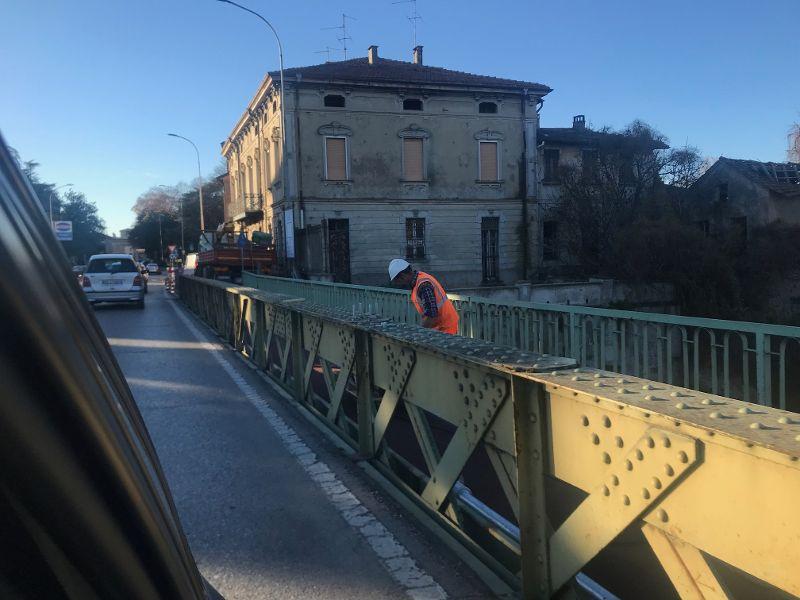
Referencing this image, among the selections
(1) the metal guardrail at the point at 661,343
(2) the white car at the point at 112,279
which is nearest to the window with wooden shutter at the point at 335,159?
(2) the white car at the point at 112,279

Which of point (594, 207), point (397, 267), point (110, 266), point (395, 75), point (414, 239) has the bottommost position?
point (397, 267)

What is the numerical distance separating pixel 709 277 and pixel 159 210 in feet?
287

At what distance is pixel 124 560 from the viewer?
1.10 metres

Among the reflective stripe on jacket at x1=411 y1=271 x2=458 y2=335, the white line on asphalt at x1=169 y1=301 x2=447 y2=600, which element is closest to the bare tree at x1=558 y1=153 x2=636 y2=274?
the reflective stripe on jacket at x1=411 y1=271 x2=458 y2=335

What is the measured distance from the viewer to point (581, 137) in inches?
1350

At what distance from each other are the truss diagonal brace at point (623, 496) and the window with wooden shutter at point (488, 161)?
31.2 metres

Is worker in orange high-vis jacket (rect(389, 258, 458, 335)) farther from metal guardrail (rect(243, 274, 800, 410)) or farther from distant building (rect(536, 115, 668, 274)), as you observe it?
distant building (rect(536, 115, 668, 274))

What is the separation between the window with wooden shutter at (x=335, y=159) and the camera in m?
30.6

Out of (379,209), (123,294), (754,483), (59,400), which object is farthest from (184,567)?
(379,209)

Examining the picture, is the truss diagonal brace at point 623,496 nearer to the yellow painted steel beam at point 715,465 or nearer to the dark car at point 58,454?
the yellow painted steel beam at point 715,465

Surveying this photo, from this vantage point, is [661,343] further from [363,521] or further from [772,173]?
[772,173]

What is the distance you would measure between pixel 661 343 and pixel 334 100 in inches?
1120

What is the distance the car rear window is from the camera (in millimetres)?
20109

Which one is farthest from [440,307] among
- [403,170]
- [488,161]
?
[488,161]
